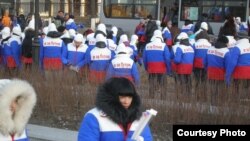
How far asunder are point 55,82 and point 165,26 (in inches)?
478

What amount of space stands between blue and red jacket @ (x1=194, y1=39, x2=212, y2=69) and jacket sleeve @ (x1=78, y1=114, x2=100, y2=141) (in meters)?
8.50

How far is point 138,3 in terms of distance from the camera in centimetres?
2450

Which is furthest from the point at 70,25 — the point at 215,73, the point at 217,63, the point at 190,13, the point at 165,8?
the point at 215,73

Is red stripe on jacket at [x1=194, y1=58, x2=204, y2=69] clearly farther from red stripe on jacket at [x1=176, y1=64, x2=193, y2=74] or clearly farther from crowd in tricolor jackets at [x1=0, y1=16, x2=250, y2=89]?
red stripe on jacket at [x1=176, y1=64, x2=193, y2=74]

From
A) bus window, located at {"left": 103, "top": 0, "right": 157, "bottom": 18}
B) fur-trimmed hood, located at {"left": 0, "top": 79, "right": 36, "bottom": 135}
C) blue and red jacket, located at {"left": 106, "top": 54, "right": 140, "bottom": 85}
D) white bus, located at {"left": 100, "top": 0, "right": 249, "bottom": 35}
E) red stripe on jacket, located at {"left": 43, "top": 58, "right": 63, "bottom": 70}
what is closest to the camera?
fur-trimmed hood, located at {"left": 0, "top": 79, "right": 36, "bottom": 135}

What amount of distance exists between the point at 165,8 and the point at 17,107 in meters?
20.2

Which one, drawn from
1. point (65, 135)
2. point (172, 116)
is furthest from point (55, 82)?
point (172, 116)

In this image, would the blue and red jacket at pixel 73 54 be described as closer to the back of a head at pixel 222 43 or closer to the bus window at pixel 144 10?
the back of a head at pixel 222 43

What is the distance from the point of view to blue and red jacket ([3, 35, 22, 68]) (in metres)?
14.0

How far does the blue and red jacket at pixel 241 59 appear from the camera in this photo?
1068 cm

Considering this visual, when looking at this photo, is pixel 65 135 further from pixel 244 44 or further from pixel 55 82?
pixel 244 44

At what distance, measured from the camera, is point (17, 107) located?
4723 millimetres

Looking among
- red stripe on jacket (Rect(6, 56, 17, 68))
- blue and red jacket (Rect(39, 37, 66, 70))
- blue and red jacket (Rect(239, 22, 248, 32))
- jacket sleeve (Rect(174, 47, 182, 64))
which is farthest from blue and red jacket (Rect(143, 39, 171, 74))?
blue and red jacket (Rect(239, 22, 248, 32))

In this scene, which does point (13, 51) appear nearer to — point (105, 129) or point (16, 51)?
point (16, 51)
